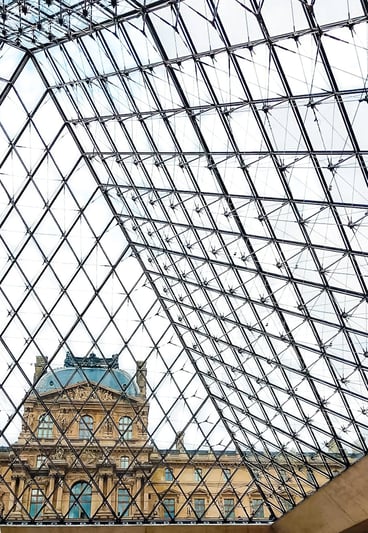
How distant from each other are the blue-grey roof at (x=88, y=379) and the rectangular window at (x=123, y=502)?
5750 mm

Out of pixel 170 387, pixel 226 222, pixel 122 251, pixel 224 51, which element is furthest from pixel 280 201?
pixel 170 387

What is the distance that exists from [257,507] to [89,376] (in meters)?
→ 13.0

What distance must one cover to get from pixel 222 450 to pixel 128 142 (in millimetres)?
21083

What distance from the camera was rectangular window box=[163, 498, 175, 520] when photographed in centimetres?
3856

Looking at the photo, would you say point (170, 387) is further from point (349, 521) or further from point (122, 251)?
point (349, 521)

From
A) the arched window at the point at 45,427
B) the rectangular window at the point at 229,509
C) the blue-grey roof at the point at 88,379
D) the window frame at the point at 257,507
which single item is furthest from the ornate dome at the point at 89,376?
the window frame at the point at 257,507

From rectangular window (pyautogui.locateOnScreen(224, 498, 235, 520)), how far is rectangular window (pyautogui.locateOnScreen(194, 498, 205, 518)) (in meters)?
1.40

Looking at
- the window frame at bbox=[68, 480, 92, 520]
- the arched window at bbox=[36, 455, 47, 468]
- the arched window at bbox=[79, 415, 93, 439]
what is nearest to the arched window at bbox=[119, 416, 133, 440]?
the arched window at bbox=[79, 415, 93, 439]

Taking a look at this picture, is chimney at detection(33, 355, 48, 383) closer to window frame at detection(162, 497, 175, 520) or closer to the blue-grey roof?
the blue-grey roof

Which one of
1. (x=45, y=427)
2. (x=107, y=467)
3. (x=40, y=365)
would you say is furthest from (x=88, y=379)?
(x=107, y=467)

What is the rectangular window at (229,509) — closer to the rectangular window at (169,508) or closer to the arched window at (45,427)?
the rectangular window at (169,508)

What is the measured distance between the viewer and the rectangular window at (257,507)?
39.2 metres

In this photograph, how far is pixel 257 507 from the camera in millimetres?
39312

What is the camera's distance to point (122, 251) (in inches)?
1497
